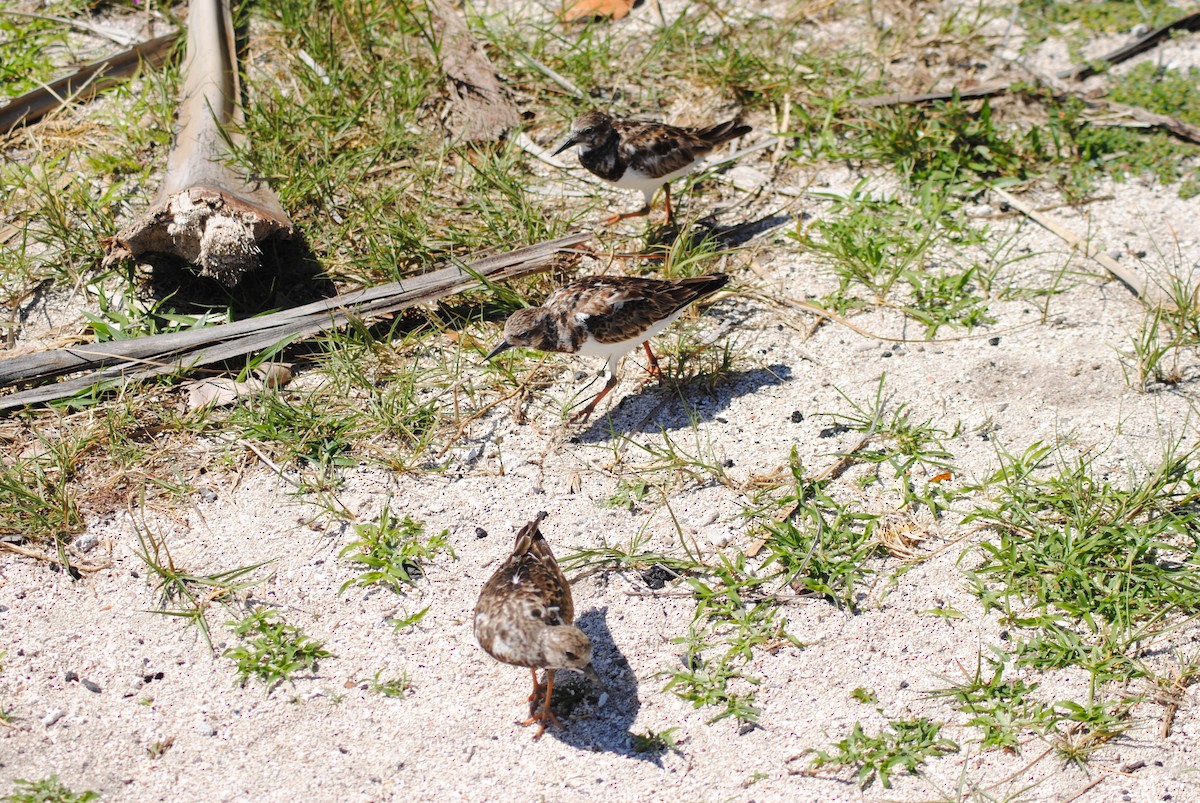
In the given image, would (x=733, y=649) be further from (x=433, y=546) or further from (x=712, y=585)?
(x=433, y=546)

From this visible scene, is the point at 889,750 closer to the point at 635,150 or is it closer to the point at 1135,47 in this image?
the point at 635,150

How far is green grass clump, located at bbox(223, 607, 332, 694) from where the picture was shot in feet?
16.5

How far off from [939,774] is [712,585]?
141cm

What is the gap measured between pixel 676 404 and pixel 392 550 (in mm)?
1967

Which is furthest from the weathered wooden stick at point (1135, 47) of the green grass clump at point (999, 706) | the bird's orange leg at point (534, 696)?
the bird's orange leg at point (534, 696)

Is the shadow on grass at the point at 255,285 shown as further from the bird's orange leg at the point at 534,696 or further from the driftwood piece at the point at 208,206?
the bird's orange leg at the point at 534,696

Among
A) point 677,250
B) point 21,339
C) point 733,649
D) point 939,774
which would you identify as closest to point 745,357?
point 677,250

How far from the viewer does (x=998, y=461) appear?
19.6 feet

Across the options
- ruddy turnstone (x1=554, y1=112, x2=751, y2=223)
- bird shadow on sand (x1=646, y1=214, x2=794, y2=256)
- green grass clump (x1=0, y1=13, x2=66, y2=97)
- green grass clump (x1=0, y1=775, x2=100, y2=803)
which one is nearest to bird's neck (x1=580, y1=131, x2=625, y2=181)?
ruddy turnstone (x1=554, y1=112, x2=751, y2=223)

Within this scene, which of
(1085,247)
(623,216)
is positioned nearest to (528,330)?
(623,216)

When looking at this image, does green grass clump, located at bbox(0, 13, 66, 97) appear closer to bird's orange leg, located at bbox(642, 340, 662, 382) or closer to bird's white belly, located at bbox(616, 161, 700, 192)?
bird's white belly, located at bbox(616, 161, 700, 192)

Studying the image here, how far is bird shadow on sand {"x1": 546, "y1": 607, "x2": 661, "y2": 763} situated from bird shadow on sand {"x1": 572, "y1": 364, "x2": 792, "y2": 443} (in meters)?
1.45

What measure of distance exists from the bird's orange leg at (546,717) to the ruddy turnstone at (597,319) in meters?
1.95

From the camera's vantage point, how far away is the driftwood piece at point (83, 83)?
8.13 m
